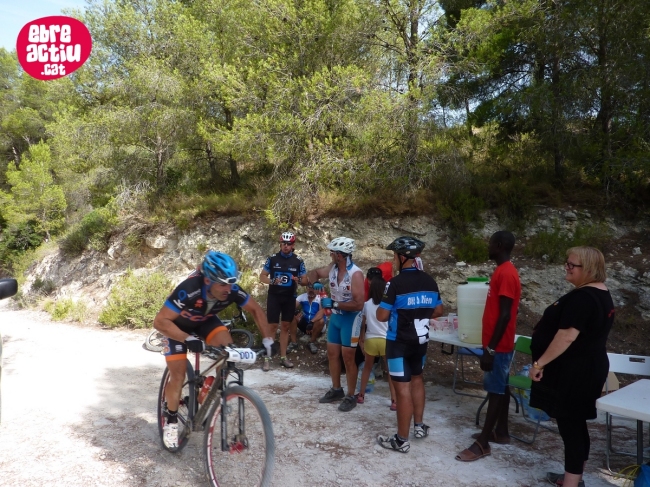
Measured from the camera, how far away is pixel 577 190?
10.3 metres

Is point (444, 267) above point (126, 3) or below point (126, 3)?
below

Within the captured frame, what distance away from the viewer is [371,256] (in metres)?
10.9

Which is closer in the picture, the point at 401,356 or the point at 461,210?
the point at 401,356

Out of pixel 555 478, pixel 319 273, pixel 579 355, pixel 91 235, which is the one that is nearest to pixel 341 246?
pixel 319 273

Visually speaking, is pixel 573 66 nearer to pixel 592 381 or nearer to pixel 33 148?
pixel 592 381

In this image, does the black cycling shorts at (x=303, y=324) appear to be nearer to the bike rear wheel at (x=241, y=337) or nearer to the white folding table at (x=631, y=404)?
the bike rear wheel at (x=241, y=337)

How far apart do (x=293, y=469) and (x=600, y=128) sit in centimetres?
895

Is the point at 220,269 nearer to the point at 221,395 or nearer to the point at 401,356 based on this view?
the point at 221,395

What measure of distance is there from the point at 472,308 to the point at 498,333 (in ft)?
3.01

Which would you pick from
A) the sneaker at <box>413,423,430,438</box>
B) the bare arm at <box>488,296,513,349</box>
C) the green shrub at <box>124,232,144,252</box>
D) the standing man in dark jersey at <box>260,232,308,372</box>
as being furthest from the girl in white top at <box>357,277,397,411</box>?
the green shrub at <box>124,232,144,252</box>

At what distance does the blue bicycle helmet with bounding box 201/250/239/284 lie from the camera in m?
3.57

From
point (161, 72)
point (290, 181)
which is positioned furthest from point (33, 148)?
point (290, 181)

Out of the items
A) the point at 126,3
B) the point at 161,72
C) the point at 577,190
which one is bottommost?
the point at 577,190

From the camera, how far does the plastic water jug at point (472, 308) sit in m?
4.83
